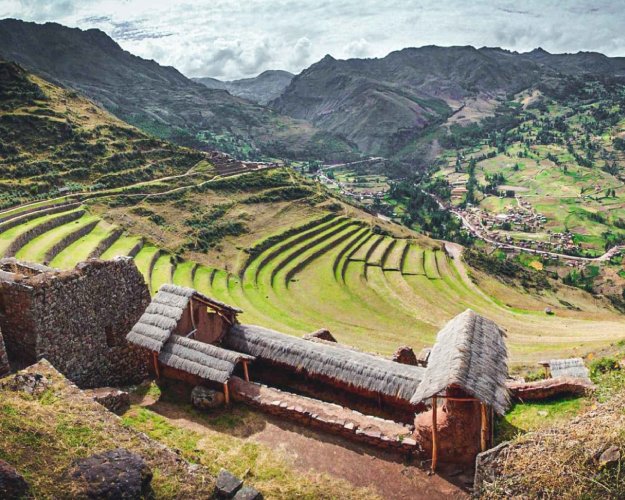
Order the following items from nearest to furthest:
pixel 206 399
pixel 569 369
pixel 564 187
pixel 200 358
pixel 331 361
A: pixel 206 399, pixel 200 358, pixel 331 361, pixel 569 369, pixel 564 187

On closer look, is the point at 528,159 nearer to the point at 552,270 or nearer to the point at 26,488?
the point at 552,270

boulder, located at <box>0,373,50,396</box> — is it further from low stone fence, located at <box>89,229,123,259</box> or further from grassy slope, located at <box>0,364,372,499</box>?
low stone fence, located at <box>89,229,123,259</box>

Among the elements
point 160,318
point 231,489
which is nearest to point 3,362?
point 160,318

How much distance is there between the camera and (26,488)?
7027 mm

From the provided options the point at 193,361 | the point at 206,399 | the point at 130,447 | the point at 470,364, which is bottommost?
the point at 206,399

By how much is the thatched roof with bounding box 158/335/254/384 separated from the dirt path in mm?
1205

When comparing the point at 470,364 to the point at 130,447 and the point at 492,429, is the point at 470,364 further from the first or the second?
the point at 130,447

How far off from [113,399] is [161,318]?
303cm

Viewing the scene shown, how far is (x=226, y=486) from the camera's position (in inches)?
A: 334

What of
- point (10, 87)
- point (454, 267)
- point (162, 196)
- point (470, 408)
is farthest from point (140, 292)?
point (10, 87)

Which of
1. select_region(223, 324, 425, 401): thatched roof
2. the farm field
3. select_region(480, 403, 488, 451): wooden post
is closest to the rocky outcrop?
select_region(480, 403, 488, 451): wooden post

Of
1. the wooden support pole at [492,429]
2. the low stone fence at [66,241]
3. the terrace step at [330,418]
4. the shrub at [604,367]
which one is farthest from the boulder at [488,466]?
the low stone fence at [66,241]

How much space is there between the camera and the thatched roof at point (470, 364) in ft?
34.6

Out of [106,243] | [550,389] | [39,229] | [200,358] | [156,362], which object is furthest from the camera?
[106,243]
